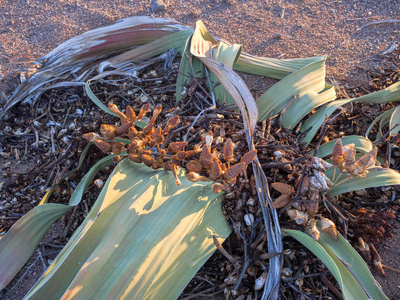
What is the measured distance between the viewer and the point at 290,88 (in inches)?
53.4

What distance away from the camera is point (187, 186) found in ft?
3.41

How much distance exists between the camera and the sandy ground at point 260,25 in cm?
181

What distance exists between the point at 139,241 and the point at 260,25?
5.40 feet

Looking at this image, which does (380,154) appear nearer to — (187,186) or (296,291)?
(296,291)

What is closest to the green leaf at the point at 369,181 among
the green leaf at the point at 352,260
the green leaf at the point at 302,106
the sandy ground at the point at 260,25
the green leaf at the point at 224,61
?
the green leaf at the point at 352,260

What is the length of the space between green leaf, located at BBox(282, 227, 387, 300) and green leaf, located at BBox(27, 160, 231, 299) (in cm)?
27

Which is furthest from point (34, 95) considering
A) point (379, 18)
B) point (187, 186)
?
point (379, 18)

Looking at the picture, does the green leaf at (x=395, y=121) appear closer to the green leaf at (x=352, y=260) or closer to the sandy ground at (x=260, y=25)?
the sandy ground at (x=260, y=25)

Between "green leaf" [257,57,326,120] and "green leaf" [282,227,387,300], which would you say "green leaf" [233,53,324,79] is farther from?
"green leaf" [282,227,387,300]

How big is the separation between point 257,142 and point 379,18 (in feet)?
4.90

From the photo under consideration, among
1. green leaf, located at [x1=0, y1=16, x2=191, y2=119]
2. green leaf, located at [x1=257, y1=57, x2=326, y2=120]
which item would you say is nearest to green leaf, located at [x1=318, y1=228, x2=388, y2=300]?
green leaf, located at [x1=257, y1=57, x2=326, y2=120]

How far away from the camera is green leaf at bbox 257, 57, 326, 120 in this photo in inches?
52.6

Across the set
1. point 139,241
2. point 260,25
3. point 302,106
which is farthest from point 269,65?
point 139,241

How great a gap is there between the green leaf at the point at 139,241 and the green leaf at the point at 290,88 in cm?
50
